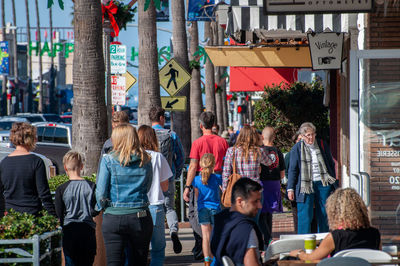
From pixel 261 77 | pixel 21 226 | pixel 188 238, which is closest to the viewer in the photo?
pixel 21 226

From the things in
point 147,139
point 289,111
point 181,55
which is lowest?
point 147,139

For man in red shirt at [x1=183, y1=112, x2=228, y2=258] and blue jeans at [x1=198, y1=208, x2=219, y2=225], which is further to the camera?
man in red shirt at [x1=183, y1=112, x2=228, y2=258]

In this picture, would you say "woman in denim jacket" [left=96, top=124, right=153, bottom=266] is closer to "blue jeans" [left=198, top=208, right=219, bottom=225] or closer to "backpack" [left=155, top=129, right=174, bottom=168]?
"blue jeans" [left=198, top=208, right=219, bottom=225]

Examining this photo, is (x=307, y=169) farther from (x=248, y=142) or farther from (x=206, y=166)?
(x=206, y=166)

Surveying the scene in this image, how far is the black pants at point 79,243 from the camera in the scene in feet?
24.1

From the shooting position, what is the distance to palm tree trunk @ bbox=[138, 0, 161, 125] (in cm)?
1617

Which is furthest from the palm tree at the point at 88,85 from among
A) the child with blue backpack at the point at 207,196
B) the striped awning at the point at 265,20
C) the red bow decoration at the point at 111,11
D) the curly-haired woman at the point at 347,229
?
the curly-haired woman at the point at 347,229

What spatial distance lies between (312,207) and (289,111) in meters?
7.64

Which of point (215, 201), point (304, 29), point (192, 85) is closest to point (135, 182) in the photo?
point (215, 201)

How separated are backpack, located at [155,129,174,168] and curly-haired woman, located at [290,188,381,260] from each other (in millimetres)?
4073

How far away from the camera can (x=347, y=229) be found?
554 centimetres

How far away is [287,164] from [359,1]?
395 centimetres

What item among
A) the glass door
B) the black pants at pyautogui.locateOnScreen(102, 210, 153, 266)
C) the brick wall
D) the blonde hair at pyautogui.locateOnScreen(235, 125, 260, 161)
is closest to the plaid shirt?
the blonde hair at pyautogui.locateOnScreen(235, 125, 260, 161)

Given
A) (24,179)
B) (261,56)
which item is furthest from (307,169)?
(261,56)
